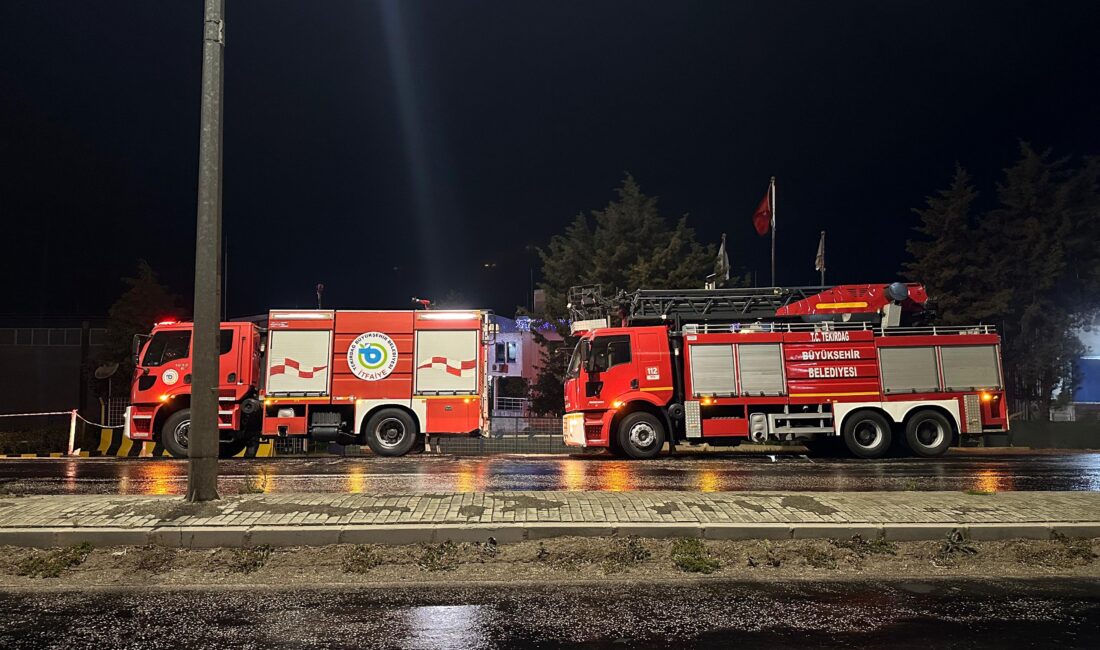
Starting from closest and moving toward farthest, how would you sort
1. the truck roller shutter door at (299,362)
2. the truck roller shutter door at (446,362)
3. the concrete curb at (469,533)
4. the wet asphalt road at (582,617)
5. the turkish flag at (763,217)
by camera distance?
the wet asphalt road at (582,617)
the concrete curb at (469,533)
the truck roller shutter door at (299,362)
the truck roller shutter door at (446,362)
the turkish flag at (763,217)

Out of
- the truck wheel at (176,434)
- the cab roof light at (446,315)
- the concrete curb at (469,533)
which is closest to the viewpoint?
the concrete curb at (469,533)

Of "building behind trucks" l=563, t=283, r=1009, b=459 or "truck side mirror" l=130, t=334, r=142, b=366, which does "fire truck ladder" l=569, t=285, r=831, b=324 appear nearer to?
"building behind trucks" l=563, t=283, r=1009, b=459

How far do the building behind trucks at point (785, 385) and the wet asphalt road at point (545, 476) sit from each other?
118 inches

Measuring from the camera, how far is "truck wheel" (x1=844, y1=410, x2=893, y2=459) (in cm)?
1842

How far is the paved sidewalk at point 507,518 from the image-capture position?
22.9ft

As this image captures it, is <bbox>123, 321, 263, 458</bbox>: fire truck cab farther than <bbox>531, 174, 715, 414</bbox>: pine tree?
No

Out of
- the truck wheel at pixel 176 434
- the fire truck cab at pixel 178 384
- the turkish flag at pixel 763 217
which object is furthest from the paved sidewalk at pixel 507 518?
the turkish flag at pixel 763 217

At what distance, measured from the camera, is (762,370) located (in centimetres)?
1875

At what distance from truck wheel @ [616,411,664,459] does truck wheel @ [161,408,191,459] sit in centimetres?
952

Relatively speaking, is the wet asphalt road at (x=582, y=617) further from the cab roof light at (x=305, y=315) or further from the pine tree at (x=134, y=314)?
the pine tree at (x=134, y=314)

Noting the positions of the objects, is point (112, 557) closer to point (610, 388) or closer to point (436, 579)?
point (436, 579)

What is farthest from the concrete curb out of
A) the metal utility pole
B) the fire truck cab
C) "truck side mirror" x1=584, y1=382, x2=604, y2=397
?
the fire truck cab

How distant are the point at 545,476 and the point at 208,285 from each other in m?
5.54

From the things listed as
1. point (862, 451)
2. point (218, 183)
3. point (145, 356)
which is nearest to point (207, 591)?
point (218, 183)
